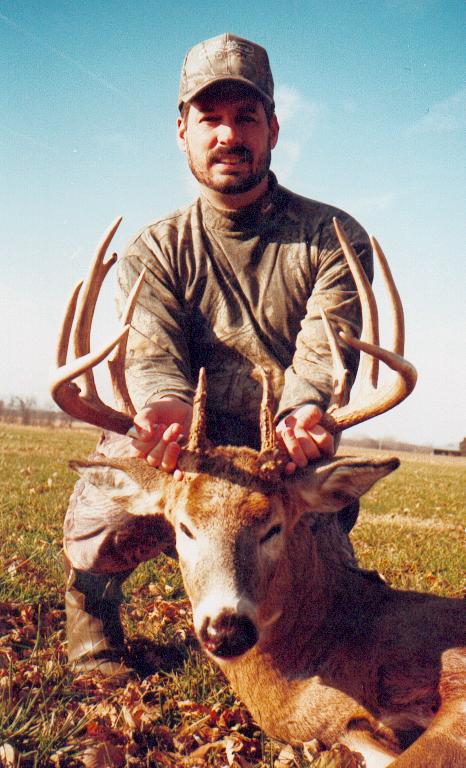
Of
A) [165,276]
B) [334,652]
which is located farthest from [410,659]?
[165,276]

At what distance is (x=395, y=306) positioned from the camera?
3773 millimetres

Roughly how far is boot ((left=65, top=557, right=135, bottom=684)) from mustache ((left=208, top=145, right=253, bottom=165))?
282 cm

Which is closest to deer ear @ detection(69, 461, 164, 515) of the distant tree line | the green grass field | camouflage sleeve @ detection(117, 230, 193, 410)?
camouflage sleeve @ detection(117, 230, 193, 410)

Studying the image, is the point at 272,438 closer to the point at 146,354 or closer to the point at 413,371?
the point at 413,371

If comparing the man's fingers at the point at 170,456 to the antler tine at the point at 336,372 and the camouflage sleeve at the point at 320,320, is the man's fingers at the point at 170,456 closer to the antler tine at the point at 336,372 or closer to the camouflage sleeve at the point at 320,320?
the camouflage sleeve at the point at 320,320

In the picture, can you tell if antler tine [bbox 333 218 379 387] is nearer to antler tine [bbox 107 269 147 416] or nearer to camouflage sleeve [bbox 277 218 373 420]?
camouflage sleeve [bbox 277 218 373 420]

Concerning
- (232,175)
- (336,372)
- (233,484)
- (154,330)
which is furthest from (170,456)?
(232,175)

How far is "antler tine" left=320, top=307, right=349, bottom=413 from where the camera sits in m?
4.04

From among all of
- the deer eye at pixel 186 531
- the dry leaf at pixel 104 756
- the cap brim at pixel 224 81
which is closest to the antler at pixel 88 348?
the deer eye at pixel 186 531

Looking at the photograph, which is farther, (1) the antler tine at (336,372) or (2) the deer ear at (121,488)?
(1) the antler tine at (336,372)

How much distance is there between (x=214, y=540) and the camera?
10.1 ft

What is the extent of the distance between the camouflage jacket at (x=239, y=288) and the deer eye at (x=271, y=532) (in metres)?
1.40

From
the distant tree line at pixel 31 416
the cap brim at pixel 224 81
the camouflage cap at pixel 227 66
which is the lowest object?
the distant tree line at pixel 31 416

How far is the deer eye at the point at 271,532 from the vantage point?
10.6ft
